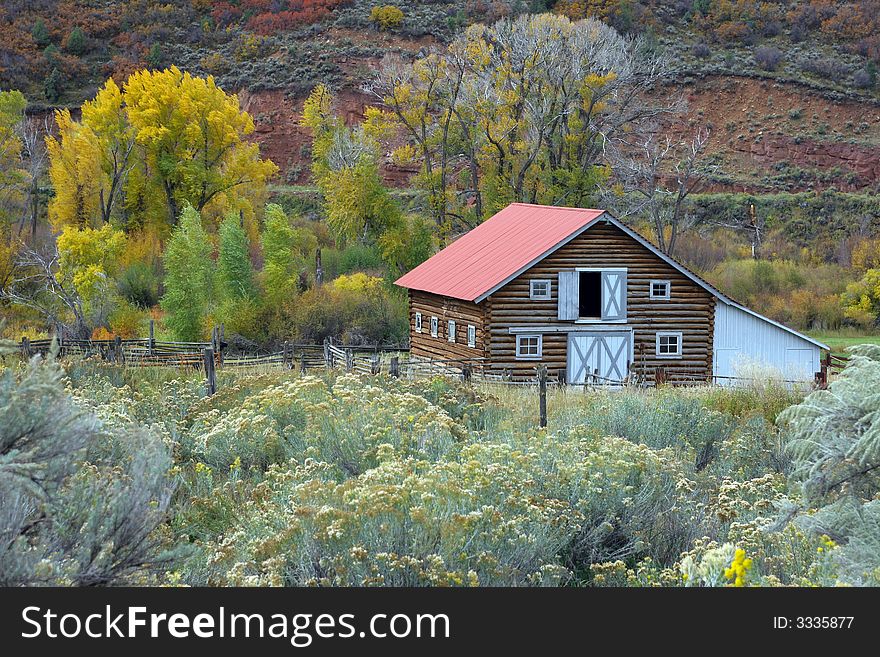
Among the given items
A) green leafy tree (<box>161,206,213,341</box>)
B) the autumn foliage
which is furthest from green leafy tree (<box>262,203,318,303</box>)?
the autumn foliage

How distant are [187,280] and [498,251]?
38.3ft

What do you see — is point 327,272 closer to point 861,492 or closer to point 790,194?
point 790,194

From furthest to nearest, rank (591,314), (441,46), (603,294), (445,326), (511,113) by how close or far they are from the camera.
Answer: (441,46) < (511,113) < (591,314) < (445,326) < (603,294)

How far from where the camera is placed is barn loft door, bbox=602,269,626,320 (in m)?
31.5

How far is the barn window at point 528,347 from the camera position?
3131 cm

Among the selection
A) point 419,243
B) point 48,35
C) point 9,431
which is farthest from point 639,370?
point 48,35

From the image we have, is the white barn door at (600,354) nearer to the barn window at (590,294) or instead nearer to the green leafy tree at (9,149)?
the barn window at (590,294)

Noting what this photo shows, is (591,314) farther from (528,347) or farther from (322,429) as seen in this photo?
(322,429)

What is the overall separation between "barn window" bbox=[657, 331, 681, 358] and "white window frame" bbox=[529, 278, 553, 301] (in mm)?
3429

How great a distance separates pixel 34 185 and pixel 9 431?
52.2 meters

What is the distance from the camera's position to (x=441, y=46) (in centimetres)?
8275

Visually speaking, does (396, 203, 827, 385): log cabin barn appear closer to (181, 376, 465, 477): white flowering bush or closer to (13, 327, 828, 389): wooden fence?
(13, 327, 828, 389): wooden fence

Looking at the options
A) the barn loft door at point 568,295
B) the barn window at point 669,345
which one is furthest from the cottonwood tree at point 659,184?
the barn loft door at point 568,295

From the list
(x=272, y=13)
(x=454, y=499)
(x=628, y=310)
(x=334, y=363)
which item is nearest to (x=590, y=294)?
(x=628, y=310)
